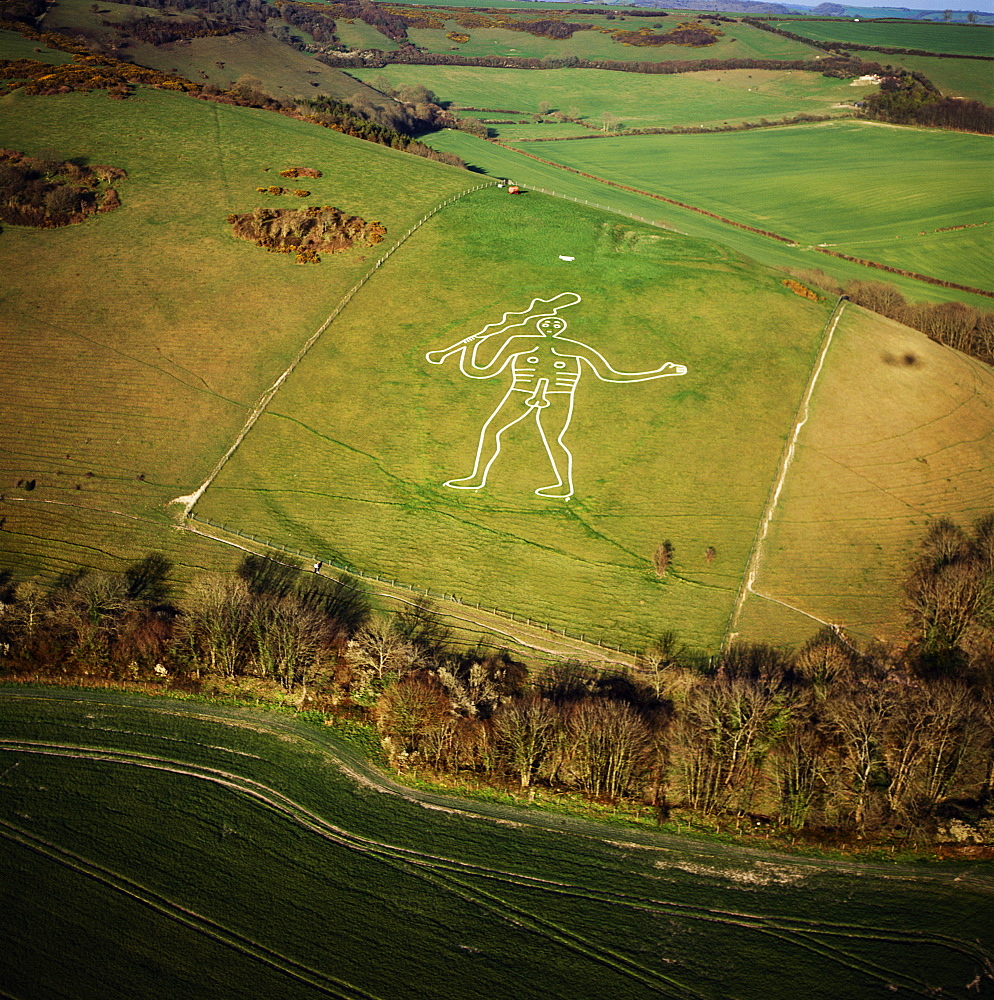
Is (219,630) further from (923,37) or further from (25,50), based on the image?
(923,37)

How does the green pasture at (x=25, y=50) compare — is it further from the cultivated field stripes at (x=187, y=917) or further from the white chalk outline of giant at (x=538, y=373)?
the cultivated field stripes at (x=187, y=917)

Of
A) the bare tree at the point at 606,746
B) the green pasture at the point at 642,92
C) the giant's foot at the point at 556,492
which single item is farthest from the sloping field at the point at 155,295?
the green pasture at the point at 642,92

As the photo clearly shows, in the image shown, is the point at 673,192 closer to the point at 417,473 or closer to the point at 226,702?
the point at 417,473

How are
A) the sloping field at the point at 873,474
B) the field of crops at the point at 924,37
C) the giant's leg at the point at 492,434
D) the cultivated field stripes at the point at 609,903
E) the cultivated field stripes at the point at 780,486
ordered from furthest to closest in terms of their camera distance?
the field of crops at the point at 924,37 < the giant's leg at the point at 492,434 < the sloping field at the point at 873,474 < the cultivated field stripes at the point at 780,486 < the cultivated field stripes at the point at 609,903

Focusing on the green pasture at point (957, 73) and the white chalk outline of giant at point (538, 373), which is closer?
the white chalk outline of giant at point (538, 373)

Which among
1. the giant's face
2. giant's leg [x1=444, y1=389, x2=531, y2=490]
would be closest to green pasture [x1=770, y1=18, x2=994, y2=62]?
the giant's face

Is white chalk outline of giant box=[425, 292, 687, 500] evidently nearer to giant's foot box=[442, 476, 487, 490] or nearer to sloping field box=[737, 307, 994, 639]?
giant's foot box=[442, 476, 487, 490]
